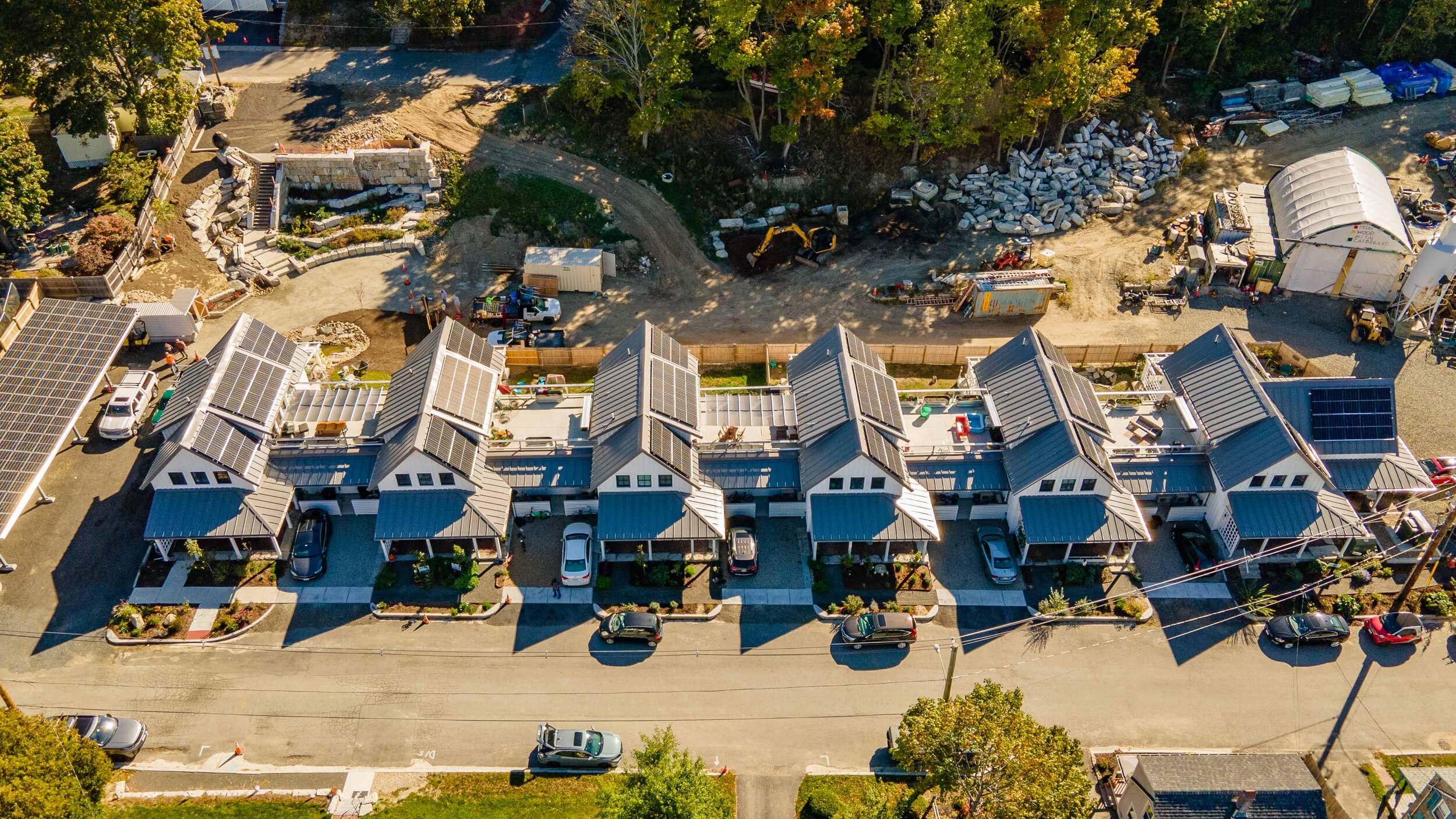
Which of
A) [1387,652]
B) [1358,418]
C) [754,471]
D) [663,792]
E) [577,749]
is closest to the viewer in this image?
[663,792]

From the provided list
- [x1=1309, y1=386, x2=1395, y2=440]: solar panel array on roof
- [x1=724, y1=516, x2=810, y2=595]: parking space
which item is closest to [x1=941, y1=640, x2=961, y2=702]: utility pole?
[x1=724, y1=516, x2=810, y2=595]: parking space

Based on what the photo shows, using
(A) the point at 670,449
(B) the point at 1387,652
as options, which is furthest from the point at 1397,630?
(A) the point at 670,449

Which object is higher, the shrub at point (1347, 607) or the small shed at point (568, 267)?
the small shed at point (568, 267)

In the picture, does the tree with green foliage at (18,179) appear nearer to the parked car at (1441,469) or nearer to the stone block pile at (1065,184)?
the stone block pile at (1065,184)

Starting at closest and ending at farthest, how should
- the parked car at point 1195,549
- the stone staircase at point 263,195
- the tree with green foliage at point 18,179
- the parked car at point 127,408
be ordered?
the parked car at point 1195,549 < the parked car at point 127,408 < the tree with green foliage at point 18,179 < the stone staircase at point 263,195

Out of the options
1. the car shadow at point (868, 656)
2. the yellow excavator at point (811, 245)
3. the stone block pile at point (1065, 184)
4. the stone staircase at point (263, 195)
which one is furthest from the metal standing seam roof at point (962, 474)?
the stone staircase at point (263, 195)

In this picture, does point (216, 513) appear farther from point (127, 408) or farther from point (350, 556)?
point (127, 408)

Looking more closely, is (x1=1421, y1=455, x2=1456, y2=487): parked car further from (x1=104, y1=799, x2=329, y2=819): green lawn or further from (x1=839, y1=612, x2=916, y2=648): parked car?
(x1=104, y1=799, x2=329, y2=819): green lawn
